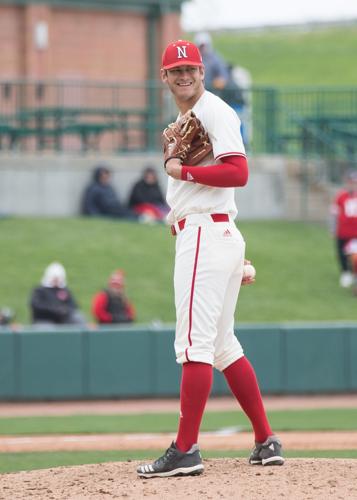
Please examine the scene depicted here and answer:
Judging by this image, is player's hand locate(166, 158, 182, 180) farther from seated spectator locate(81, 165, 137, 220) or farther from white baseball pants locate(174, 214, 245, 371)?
seated spectator locate(81, 165, 137, 220)

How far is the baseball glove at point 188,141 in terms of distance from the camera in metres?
6.04

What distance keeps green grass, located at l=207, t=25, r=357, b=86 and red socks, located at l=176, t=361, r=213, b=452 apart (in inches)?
1417

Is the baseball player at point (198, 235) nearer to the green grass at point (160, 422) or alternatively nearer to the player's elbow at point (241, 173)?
the player's elbow at point (241, 173)

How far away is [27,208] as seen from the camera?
20.0 metres

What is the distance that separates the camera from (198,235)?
237 inches

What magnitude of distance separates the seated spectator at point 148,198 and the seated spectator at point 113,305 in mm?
4413

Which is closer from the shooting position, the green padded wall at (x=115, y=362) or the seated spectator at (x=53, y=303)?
the green padded wall at (x=115, y=362)

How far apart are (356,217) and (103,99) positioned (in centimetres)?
599

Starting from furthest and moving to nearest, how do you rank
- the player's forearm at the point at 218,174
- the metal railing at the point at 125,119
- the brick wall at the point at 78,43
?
the brick wall at the point at 78,43 → the metal railing at the point at 125,119 → the player's forearm at the point at 218,174

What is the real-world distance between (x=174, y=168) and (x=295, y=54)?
41070mm

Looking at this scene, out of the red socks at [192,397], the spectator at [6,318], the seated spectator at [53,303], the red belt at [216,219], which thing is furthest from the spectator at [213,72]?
the red socks at [192,397]

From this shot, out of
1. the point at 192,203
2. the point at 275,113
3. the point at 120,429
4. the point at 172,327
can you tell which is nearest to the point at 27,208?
the point at 275,113

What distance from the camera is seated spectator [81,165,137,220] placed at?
19.4 metres

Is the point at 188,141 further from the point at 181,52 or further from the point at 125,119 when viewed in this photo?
the point at 125,119
